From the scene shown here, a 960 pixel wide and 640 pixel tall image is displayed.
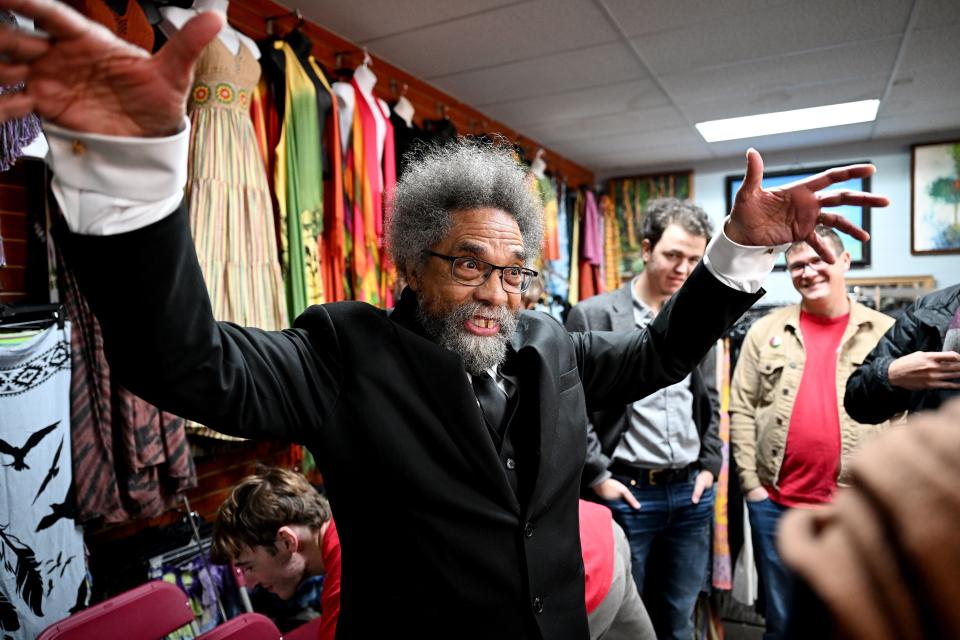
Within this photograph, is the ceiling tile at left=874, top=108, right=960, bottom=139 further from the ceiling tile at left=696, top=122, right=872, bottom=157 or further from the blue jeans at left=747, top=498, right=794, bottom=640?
the blue jeans at left=747, top=498, right=794, bottom=640

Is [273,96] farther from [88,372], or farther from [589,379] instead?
[589,379]

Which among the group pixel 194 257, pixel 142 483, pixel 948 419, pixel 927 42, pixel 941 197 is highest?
pixel 927 42

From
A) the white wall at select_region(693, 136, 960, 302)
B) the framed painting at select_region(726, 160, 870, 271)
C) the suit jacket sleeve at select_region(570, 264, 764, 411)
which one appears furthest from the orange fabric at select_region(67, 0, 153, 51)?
the white wall at select_region(693, 136, 960, 302)

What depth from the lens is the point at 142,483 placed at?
1930mm

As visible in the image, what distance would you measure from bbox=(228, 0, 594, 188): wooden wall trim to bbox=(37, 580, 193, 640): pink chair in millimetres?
2207

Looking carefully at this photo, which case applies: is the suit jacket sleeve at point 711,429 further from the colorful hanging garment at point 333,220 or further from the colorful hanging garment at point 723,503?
the colorful hanging garment at point 333,220

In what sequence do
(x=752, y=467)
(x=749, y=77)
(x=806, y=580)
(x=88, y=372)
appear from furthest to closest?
(x=749, y=77) → (x=752, y=467) → (x=88, y=372) → (x=806, y=580)

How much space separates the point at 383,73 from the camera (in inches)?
134

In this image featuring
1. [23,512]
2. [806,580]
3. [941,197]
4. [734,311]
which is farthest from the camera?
[941,197]

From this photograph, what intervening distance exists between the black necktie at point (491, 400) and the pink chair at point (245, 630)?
971 mm

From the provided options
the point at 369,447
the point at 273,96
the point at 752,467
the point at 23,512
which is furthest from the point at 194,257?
the point at 752,467

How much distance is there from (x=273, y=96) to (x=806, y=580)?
2.52 m

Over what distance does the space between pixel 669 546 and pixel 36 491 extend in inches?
81.0

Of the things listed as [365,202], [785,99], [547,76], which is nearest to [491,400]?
[365,202]
